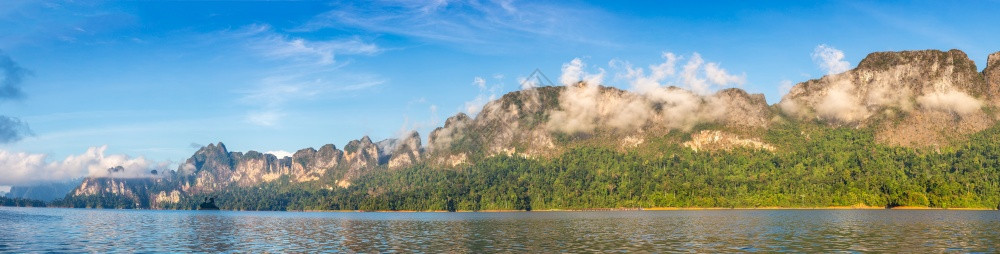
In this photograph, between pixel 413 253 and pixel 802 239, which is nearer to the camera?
pixel 413 253

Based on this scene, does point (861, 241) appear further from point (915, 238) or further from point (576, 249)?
point (576, 249)

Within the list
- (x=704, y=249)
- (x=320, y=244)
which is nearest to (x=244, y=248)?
(x=320, y=244)

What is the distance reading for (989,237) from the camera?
7494cm

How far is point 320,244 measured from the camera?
7662 cm

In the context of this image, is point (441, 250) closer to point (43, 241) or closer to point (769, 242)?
point (769, 242)

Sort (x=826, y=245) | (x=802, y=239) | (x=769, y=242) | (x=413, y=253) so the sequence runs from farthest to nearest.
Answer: (x=802, y=239), (x=769, y=242), (x=826, y=245), (x=413, y=253)

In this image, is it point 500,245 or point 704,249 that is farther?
point 500,245

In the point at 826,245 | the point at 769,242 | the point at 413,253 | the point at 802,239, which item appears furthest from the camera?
the point at 802,239

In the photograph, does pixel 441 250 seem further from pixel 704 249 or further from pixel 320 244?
pixel 704 249

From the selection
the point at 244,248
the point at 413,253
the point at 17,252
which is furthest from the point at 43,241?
the point at 413,253

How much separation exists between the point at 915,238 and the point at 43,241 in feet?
320

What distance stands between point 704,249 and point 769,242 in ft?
38.4

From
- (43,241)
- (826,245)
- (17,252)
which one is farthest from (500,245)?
(43,241)

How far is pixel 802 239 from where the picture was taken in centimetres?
7450
